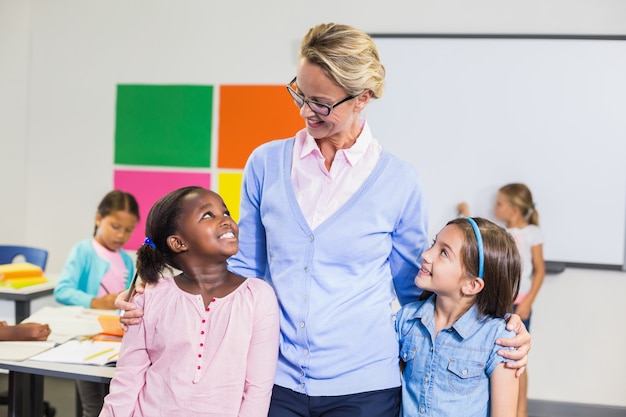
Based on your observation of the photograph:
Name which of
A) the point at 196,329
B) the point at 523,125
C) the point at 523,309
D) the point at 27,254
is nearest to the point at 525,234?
the point at 523,309

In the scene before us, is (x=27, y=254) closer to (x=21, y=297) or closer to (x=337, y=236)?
(x=21, y=297)

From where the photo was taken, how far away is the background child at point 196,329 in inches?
55.9

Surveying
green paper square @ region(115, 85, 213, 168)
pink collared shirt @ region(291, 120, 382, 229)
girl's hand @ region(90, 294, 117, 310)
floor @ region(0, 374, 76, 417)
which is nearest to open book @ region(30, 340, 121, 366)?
girl's hand @ region(90, 294, 117, 310)

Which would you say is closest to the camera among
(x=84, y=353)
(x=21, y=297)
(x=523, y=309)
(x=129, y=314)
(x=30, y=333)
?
(x=129, y=314)

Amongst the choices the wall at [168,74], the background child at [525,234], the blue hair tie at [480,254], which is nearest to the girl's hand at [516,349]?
the blue hair tie at [480,254]

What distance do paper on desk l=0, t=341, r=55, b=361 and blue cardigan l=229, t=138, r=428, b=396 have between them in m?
0.96

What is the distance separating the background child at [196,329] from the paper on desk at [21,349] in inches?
24.5

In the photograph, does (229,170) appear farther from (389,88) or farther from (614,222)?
(614,222)

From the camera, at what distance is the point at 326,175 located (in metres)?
1.50

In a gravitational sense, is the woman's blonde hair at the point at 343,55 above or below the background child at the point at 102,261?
above

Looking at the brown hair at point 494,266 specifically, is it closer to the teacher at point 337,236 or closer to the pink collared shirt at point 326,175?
the teacher at point 337,236

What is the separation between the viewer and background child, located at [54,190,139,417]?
2.91 meters

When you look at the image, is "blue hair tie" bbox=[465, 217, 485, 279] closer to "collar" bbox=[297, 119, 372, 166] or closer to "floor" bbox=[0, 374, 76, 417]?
"collar" bbox=[297, 119, 372, 166]

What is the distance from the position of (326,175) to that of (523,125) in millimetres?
2534
